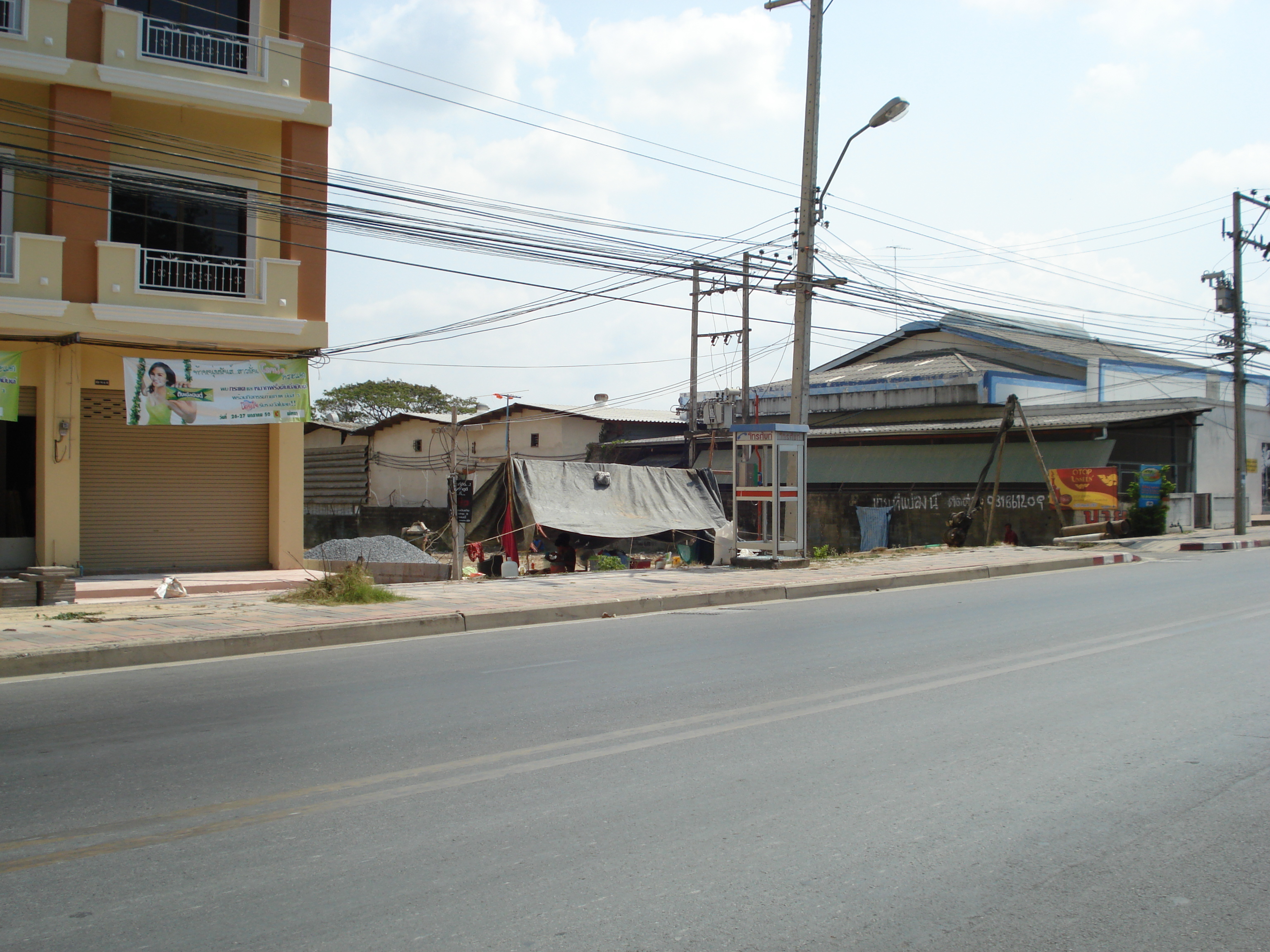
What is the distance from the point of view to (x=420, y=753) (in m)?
5.71

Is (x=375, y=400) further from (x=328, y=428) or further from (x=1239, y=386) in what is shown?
(x=1239, y=386)

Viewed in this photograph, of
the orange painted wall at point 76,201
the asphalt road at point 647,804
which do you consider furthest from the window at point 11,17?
the asphalt road at point 647,804

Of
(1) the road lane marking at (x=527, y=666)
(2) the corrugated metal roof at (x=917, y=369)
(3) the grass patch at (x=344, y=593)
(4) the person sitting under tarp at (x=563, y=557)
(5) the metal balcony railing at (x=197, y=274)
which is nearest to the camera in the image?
(1) the road lane marking at (x=527, y=666)

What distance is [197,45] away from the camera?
1581 centimetres

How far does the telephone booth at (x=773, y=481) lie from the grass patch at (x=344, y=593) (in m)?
7.44

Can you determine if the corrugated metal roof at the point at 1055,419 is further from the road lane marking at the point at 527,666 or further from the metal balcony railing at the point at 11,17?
the metal balcony railing at the point at 11,17

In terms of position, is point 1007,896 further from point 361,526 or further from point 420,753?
point 361,526

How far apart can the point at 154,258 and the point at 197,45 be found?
11.6 feet

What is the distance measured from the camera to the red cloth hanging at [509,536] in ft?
64.0

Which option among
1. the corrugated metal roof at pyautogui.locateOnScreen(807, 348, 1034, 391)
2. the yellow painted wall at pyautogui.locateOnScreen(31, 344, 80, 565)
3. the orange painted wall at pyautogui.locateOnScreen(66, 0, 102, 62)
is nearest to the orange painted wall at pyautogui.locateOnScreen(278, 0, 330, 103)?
the orange painted wall at pyautogui.locateOnScreen(66, 0, 102, 62)

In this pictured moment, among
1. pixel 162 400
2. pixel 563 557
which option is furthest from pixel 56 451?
pixel 563 557

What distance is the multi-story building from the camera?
47.4ft

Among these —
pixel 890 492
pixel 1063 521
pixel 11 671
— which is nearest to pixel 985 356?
pixel 890 492

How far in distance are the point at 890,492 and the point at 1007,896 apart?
1051 inches
